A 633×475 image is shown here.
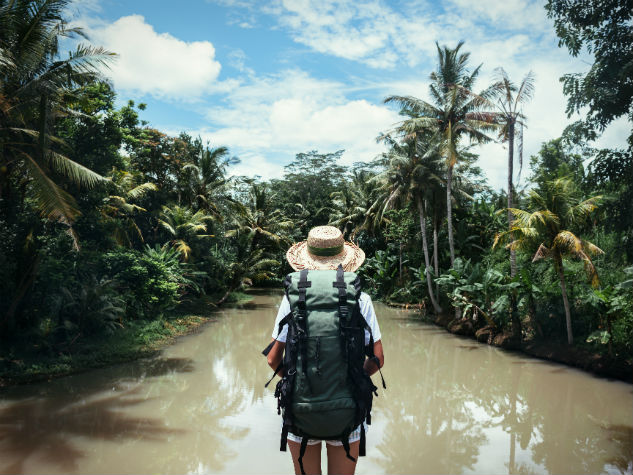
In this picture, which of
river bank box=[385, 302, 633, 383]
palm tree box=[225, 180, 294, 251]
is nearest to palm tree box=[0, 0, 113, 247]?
river bank box=[385, 302, 633, 383]

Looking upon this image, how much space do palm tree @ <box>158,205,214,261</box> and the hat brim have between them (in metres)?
13.9

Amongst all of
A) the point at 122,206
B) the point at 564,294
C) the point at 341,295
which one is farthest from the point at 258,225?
the point at 341,295

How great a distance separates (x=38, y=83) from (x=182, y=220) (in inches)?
370

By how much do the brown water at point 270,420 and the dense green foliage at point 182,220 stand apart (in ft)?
5.35

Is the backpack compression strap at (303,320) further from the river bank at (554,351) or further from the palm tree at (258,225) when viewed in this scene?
the palm tree at (258,225)

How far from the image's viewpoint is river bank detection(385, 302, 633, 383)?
9.35 metres

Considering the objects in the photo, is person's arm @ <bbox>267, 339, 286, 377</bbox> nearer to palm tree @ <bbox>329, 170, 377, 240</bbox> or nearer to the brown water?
the brown water

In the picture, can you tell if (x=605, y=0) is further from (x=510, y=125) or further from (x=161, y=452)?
(x=161, y=452)

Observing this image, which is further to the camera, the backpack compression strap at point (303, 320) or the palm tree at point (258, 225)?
the palm tree at point (258, 225)

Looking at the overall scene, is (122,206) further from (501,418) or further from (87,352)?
(501,418)

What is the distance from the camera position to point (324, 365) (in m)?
2.10

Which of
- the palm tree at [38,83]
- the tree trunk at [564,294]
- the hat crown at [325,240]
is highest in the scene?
the palm tree at [38,83]

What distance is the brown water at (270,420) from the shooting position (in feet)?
17.7

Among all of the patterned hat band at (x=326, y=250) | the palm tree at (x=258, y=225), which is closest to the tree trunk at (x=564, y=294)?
the patterned hat band at (x=326, y=250)
